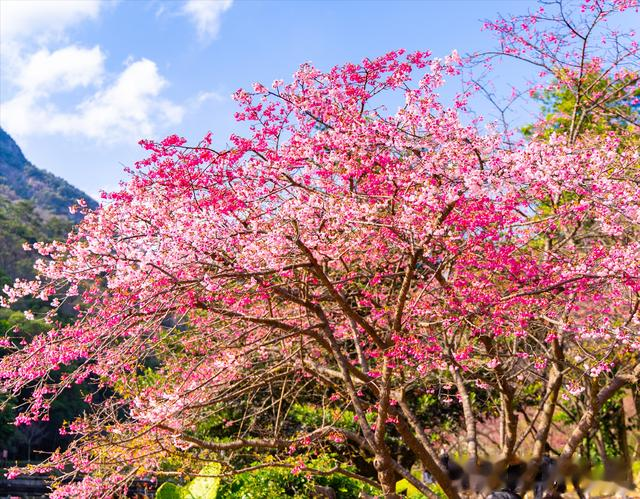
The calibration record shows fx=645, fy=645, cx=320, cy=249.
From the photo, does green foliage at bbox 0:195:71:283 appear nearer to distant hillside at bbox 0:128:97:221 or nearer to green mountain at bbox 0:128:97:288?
green mountain at bbox 0:128:97:288

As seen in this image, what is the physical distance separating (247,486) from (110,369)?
8.10ft

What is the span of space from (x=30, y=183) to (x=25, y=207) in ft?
173

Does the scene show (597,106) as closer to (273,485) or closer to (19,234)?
(273,485)

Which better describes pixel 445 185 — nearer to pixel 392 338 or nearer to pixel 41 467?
pixel 392 338

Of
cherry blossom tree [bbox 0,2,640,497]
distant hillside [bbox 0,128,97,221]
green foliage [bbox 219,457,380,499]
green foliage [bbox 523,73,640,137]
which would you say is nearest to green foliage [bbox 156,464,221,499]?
green foliage [bbox 219,457,380,499]

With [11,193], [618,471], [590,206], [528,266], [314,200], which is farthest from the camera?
[11,193]

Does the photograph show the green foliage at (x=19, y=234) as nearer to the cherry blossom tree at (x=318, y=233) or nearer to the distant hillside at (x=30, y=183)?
the cherry blossom tree at (x=318, y=233)

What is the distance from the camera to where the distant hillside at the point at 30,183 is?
79.1 metres

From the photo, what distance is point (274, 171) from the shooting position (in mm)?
4793

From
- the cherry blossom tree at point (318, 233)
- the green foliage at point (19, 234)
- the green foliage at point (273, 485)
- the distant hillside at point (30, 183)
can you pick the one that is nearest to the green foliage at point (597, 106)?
the cherry blossom tree at point (318, 233)

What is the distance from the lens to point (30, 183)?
9050cm

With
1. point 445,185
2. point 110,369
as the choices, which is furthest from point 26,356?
point 445,185

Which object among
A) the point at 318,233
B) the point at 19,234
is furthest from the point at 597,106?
the point at 19,234

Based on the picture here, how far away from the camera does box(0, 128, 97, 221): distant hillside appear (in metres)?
79.1
